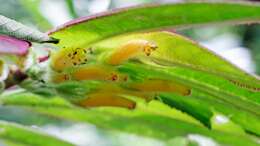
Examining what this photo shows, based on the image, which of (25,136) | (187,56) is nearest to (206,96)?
(187,56)

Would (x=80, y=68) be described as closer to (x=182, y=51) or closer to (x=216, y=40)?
(x=182, y=51)

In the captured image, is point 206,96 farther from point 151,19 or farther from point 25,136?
point 25,136

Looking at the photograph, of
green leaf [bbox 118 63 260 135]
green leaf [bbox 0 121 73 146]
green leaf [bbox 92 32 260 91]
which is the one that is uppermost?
green leaf [bbox 92 32 260 91]

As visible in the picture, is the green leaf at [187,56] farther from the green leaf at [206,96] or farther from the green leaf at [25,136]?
the green leaf at [25,136]

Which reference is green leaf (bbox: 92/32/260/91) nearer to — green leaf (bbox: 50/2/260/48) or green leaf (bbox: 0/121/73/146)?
green leaf (bbox: 50/2/260/48)

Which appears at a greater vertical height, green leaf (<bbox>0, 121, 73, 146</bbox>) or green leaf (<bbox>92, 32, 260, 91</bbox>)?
green leaf (<bbox>92, 32, 260, 91</bbox>)

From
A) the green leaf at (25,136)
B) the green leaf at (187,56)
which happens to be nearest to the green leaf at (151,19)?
the green leaf at (187,56)

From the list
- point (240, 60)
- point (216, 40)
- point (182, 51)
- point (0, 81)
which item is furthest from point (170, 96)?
point (216, 40)

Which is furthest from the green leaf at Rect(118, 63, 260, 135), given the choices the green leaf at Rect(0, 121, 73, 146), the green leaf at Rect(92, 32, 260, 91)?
the green leaf at Rect(0, 121, 73, 146)
